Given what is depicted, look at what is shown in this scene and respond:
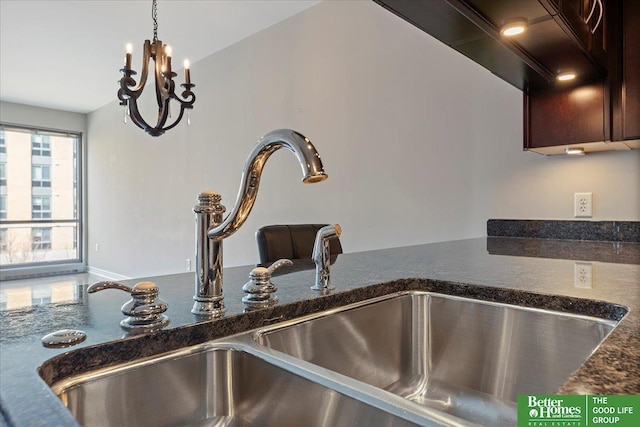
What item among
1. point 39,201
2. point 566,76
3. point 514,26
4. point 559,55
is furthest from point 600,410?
point 39,201

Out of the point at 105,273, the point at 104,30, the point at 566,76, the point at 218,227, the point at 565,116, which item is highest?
the point at 104,30

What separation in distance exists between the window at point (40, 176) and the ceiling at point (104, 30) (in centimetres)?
155

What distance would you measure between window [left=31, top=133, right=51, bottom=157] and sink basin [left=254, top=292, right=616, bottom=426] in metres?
7.16

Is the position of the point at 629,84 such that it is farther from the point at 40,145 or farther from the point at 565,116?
the point at 40,145

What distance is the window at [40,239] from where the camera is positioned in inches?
249

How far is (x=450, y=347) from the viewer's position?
946mm

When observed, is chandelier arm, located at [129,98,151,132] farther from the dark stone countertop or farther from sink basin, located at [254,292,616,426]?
sink basin, located at [254,292,616,426]

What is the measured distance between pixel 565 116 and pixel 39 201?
279 inches

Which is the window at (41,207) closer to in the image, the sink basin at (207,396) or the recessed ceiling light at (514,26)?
the sink basin at (207,396)

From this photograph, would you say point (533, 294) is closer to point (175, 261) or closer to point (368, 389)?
point (368, 389)

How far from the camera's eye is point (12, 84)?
5289mm

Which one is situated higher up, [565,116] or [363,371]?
[565,116]

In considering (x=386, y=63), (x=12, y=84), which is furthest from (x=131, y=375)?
(x=12, y=84)

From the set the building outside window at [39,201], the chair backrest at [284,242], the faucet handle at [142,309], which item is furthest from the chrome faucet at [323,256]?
the building outside window at [39,201]
